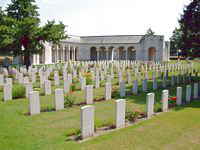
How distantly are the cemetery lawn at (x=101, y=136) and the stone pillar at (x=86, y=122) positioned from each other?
257 mm

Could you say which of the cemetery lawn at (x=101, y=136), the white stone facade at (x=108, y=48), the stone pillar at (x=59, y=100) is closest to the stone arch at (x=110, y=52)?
the white stone facade at (x=108, y=48)

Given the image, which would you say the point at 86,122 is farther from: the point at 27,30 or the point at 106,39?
the point at 106,39

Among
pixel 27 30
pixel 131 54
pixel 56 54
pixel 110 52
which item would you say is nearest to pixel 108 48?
pixel 110 52

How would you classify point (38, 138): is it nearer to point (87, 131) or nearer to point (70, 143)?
point (70, 143)

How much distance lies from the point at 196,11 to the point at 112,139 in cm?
1182

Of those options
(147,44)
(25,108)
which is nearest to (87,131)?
(25,108)

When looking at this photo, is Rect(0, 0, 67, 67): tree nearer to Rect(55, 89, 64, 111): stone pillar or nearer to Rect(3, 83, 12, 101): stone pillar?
Rect(3, 83, 12, 101): stone pillar

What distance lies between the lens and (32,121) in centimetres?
614

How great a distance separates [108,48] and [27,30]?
29.4 metres

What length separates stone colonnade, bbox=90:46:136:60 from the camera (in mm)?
46406

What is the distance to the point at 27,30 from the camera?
1716cm

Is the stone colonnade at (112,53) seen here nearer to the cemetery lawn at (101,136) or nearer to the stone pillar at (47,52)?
the stone pillar at (47,52)

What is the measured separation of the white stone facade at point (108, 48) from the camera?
38.9m

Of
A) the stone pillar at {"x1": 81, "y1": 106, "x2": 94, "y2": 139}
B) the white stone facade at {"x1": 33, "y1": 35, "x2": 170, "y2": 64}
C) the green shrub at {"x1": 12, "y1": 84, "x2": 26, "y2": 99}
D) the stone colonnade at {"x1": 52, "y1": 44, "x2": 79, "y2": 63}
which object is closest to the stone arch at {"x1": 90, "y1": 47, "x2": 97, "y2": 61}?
the white stone facade at {"x1": 33, "y1": 35, "x2": 170, "y2": 64}
